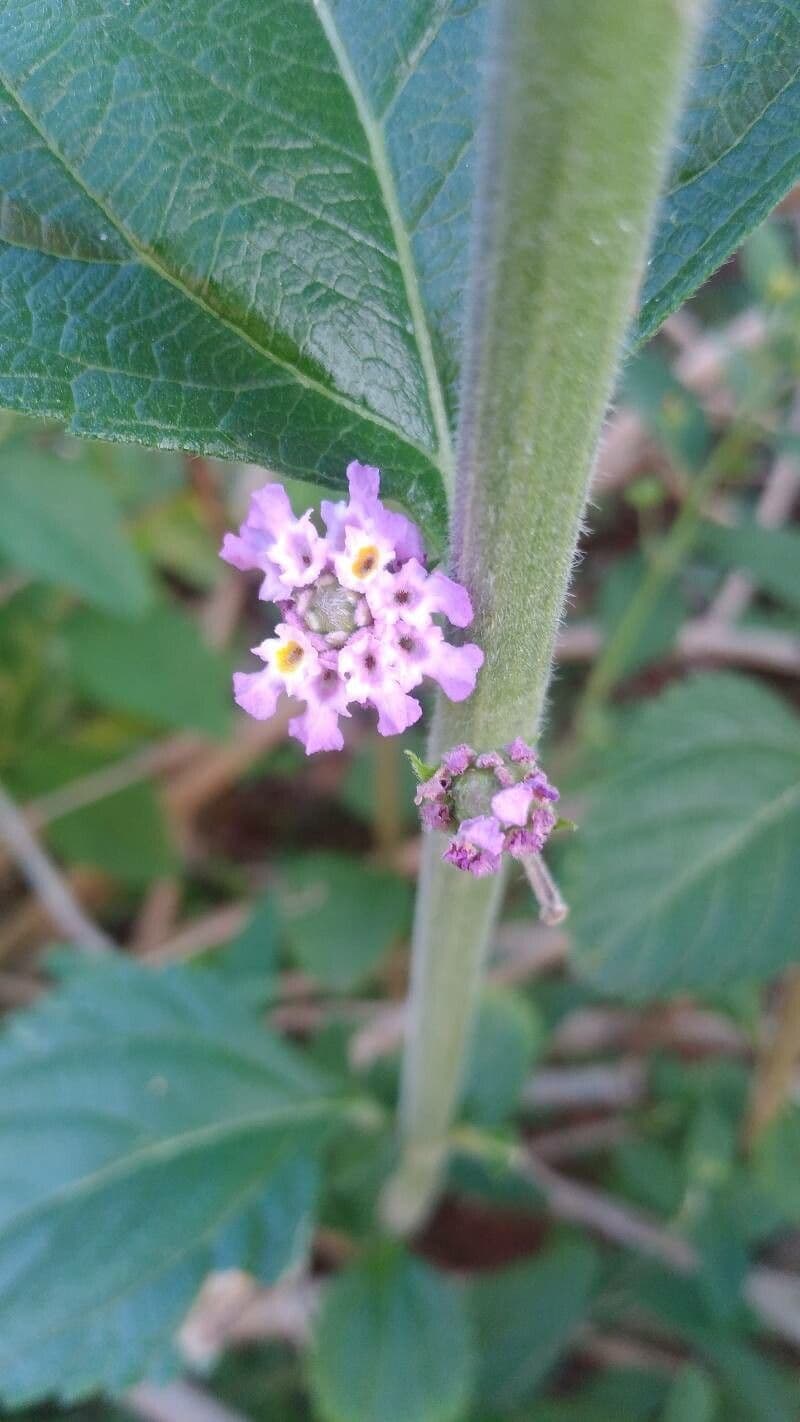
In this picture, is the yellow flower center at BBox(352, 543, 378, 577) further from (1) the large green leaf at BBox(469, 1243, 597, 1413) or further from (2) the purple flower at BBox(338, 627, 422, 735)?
(1) the large green leaf at BBox(469, 1243, 597, 1413)

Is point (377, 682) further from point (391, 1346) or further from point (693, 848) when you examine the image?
point (391, 1346)

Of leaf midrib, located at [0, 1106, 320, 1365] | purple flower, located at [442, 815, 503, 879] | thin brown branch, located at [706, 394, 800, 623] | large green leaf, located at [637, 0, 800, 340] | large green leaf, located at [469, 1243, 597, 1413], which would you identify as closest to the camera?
purple flower, located at [442, 815, 503, 879]

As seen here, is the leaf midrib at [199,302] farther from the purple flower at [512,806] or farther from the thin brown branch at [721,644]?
the thin brown branch at [721,644]

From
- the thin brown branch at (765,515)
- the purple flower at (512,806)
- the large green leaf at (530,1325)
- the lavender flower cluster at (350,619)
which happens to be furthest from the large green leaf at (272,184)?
the thin brown branch at (765,515)

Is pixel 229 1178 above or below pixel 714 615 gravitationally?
below

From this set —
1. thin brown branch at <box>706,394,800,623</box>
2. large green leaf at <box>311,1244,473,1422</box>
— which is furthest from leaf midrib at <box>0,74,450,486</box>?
thin brown branch at <box>706,394,800,623</box>

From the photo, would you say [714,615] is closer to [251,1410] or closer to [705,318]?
[705,318]

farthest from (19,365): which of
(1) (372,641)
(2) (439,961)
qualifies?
(2) (439,961)
